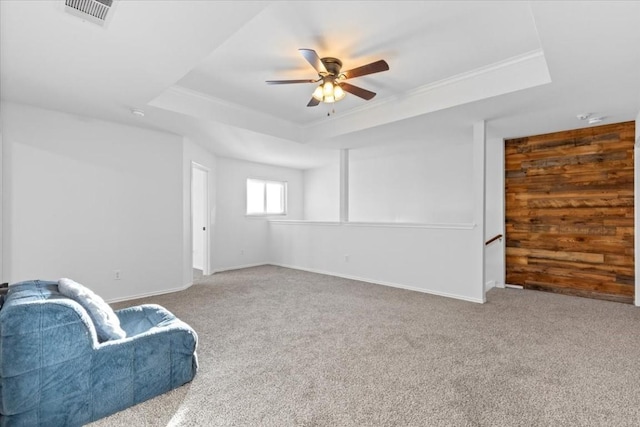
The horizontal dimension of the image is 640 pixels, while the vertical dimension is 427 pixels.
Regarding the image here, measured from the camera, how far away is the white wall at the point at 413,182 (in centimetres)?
562

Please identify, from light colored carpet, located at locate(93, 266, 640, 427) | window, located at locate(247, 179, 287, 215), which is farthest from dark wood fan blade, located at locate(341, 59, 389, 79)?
window, located at locate(247, 179, 287, 215)

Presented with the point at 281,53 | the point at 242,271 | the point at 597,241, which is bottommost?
the point at 242,271

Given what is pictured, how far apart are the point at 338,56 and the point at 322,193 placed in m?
5.18

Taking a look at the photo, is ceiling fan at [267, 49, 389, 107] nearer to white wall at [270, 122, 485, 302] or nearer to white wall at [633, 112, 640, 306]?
white wall at [270, 122, 485, 302]

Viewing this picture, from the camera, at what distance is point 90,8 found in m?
1.88

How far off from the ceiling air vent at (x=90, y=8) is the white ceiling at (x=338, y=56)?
62 millimetres

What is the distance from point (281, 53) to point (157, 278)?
3514 mm

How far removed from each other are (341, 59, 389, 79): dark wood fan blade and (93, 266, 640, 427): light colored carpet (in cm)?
236

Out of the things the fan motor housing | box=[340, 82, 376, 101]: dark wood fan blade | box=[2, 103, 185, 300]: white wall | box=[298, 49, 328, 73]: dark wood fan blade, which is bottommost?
box=[2, 103, 185, 300]: white wall

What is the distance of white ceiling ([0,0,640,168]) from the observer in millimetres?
2018

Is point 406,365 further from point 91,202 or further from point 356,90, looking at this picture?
point 91,202

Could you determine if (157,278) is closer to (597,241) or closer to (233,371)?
(233,371)

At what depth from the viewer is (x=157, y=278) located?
446 centimetres

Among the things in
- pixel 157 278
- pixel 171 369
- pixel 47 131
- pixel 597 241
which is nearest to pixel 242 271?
pixel 157 278
